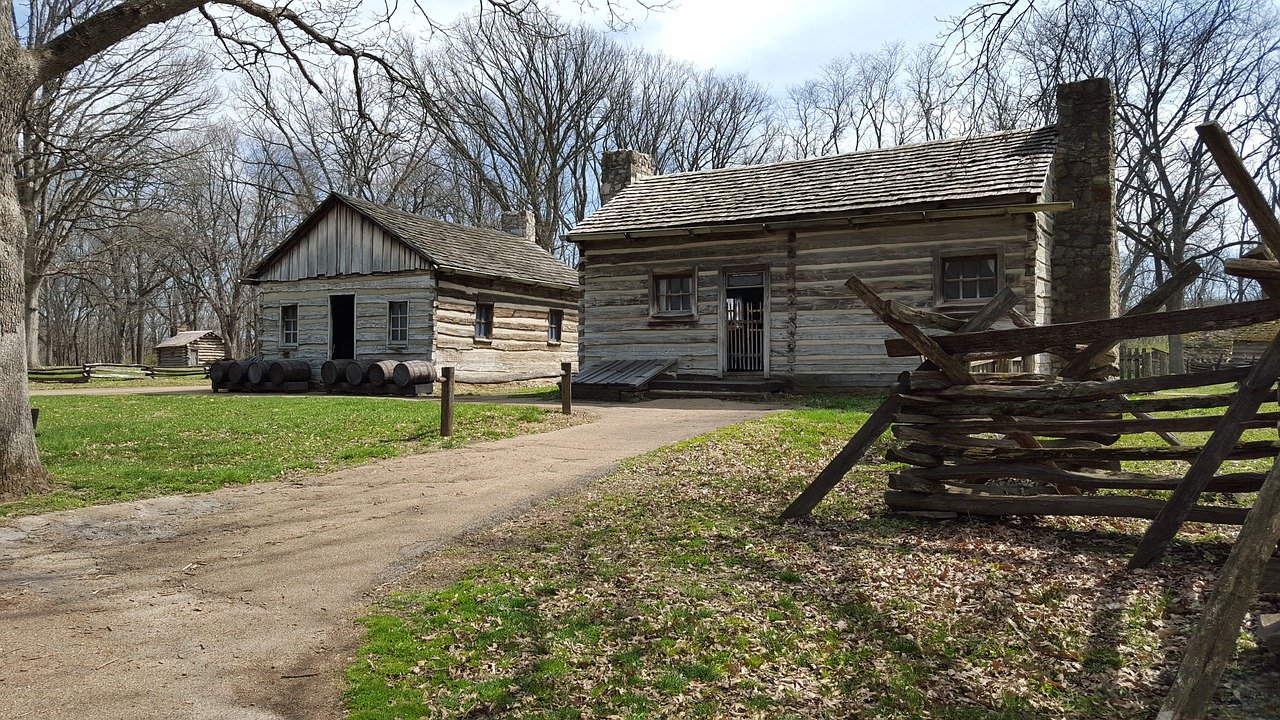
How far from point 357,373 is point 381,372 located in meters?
0.82

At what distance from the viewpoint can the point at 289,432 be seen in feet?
39.1

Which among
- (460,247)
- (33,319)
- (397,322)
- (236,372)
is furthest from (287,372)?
(33,319)

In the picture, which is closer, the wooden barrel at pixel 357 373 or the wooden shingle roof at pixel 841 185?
the wooden shingle roof at pixel 841 185

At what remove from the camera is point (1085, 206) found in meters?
17.0

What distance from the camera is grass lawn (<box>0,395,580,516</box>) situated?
8219 mm

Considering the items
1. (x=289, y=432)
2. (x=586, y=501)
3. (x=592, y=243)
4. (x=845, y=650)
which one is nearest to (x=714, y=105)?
(x=592, y=243)

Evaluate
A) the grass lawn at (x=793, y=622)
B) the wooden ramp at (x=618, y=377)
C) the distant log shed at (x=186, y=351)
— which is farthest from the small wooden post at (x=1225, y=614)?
the distant log shed at (x=186, y=351)

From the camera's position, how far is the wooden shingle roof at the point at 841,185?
615 inches

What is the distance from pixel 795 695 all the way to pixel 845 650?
0.58 m

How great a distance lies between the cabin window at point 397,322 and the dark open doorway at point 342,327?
1544 millimetres

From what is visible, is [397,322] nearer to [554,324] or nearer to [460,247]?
[460,247]

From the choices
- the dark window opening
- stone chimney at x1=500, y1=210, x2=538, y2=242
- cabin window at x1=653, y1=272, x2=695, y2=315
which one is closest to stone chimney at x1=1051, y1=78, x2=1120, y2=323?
the dark window opening

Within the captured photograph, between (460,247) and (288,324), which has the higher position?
(460,247)

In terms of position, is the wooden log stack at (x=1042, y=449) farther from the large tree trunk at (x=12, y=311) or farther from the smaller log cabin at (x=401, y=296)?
the smaller log cabin at (x=401, y=296)
